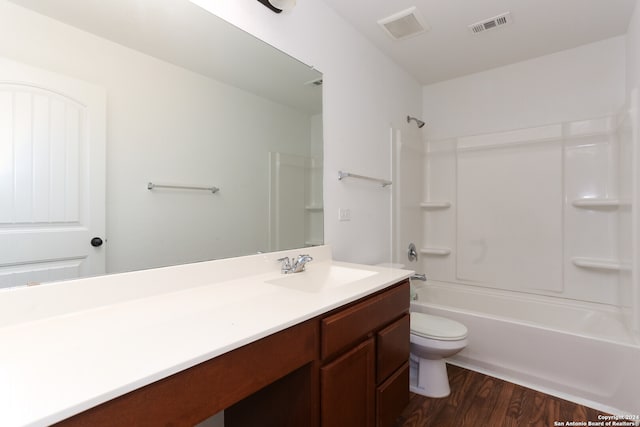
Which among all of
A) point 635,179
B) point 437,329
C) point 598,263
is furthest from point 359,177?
point 598,263

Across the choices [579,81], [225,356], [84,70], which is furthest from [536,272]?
[84,70]

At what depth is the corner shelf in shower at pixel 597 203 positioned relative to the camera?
7.31 ft

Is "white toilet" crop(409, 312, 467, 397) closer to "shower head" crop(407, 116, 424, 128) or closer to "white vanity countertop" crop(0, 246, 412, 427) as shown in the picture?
"white vanity countertop" crop(0, 246, 412, 427)

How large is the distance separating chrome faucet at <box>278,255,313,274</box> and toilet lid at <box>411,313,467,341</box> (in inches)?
34.3

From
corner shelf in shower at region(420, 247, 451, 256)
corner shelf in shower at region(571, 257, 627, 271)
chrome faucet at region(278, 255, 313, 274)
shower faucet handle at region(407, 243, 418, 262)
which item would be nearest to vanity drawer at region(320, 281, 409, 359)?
chrome faucet at region(278, 255, 313, 274)

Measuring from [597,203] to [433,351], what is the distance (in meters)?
1.72

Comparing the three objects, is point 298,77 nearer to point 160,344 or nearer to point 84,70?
point 84,70

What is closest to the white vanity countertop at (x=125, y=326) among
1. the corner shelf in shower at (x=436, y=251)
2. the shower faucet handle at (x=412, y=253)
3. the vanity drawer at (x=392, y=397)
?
the vanity drawer at (x=392, y=397)

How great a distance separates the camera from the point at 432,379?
6.22ft

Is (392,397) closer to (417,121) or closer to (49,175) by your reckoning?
(49,175)

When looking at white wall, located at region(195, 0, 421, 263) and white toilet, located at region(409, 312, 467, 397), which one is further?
white toilet, located at region(409, 312, 467, 397)

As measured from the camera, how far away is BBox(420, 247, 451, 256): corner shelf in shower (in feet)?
9.84

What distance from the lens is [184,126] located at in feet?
4.06

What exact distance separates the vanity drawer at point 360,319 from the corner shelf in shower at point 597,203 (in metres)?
1.87
